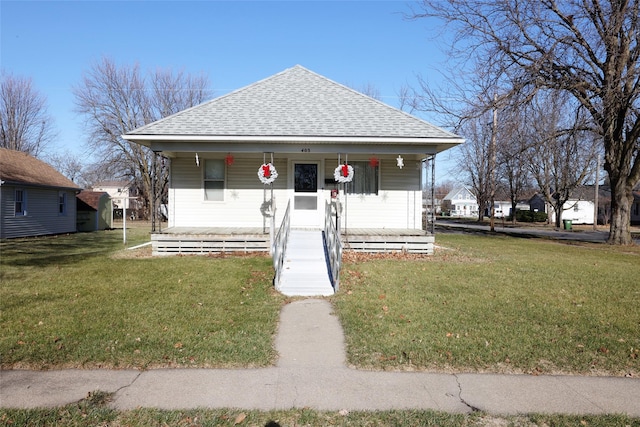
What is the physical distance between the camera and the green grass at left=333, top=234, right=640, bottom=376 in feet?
15.7

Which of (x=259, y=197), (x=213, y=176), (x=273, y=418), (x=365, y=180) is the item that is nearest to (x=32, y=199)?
(x=213, y=176)

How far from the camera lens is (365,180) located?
13727 millimetres

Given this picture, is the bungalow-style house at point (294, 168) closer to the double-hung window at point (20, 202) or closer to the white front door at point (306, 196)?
the white front door at point (306, 196)

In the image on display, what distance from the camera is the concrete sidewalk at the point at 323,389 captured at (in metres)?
3.76

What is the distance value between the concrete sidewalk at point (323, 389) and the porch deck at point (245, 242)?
7.28 meters

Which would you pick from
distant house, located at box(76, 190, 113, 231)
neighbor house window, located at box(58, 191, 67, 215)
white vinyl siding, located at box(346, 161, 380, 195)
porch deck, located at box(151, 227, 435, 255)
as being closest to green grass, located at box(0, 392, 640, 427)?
porch deck, located at box(151, 227, 435, 255)

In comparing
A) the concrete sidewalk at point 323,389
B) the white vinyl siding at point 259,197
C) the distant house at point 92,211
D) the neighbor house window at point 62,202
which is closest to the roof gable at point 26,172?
the neighbor house window at point 62,202

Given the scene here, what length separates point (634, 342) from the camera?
17.6ft

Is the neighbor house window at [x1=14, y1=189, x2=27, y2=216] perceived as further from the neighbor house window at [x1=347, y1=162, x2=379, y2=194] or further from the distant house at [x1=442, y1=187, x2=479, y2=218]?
the distant house at [x1=442, y1=187, x2=479, y2=218]

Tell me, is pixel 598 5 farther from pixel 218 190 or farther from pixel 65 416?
pixel 65 416

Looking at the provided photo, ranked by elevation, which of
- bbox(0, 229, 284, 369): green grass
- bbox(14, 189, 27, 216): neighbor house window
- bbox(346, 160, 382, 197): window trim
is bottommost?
bbox(0, 229, 284, 369): green grass

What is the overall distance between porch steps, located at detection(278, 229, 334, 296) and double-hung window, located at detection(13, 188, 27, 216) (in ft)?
50.4

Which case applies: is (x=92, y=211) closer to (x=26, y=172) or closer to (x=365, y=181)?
(x=26, y=172)

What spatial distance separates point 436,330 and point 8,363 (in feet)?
16.9
